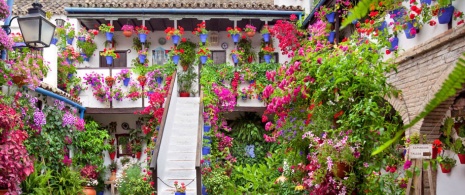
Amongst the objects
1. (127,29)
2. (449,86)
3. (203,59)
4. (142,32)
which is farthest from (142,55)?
(449,86)

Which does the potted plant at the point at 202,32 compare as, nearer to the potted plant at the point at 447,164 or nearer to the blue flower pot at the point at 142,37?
the blue flower pot at the point at 142,37

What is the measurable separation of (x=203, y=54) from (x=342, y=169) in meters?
8.87

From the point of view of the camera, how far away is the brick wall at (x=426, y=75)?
653 centimetres

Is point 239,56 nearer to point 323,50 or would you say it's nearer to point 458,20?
point 323,50

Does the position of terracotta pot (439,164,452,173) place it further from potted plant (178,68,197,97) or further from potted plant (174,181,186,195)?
potted plant (178,68,197,97)

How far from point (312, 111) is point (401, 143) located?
1.74 metres

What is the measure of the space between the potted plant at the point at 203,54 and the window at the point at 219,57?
3.56 ft

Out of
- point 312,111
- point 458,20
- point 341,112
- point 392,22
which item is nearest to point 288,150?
point 312,111

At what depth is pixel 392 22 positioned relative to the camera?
7.89 m

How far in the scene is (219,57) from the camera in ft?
54.9

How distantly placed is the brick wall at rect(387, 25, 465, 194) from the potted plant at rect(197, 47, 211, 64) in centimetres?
770

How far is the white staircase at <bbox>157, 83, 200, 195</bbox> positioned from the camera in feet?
40.1

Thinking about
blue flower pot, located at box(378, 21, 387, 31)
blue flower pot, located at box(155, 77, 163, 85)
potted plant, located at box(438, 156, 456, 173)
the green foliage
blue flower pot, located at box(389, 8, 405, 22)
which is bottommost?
the green foliage

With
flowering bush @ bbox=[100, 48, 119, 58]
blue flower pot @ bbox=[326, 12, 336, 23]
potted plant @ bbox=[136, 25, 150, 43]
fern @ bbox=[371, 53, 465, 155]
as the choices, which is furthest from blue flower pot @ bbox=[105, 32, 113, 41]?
fern @ bbox=[371, 53, 465, 155]
